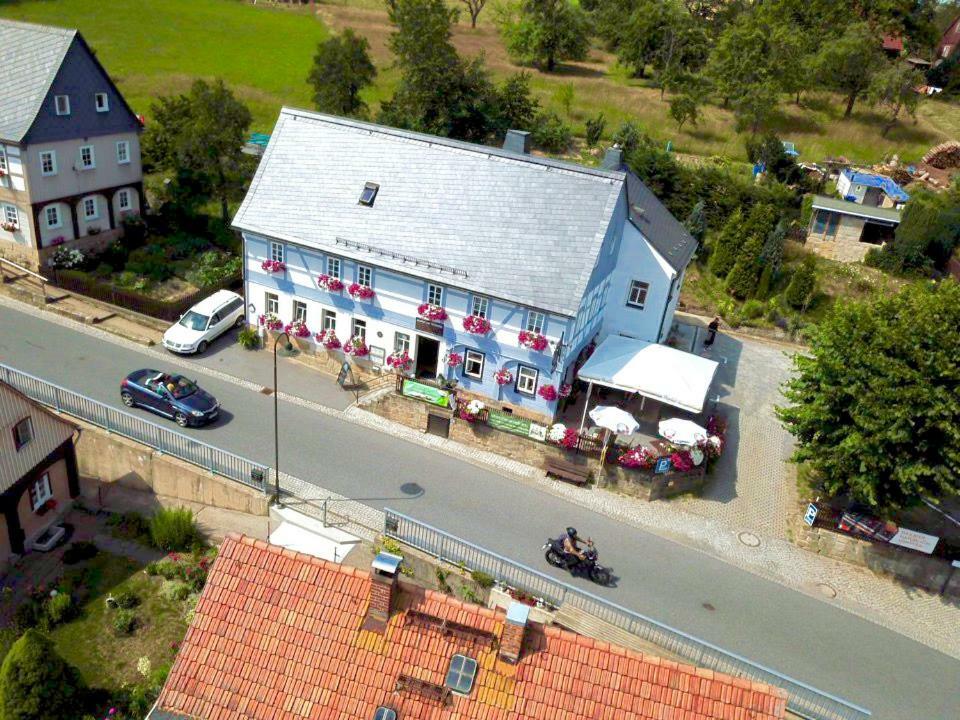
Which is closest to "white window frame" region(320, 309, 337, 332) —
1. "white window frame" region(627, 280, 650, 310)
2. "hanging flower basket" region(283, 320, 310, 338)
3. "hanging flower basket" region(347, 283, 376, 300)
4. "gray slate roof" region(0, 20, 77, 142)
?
"hanging flower basket" region(283, 320, 310, 338)

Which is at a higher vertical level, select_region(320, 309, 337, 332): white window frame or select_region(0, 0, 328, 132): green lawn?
select_region(0, 0, 328, 132): green lawn

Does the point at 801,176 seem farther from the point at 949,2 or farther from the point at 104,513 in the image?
the point at 949,2

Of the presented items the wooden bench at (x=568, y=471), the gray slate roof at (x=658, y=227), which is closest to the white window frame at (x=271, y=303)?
the wooden bench at (x=568, y=471)

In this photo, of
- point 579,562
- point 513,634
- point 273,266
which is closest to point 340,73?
point 273,266

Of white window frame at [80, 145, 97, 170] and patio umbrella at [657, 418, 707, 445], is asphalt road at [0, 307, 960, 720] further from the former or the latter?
white window frame at [80, 145, 97, 170]

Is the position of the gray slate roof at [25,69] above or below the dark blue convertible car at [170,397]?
above

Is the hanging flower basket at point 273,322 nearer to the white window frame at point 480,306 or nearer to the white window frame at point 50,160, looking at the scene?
the white window frame at point 480,306

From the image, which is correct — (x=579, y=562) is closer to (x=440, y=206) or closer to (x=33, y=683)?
(x=33, y=683)

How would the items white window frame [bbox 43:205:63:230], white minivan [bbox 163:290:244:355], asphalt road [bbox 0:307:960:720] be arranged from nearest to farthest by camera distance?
1. asphalt road [bbox 0:307:960:720]
2. white minivan [bbox 163:290:244:355]
3. white window frame [bbox 43:205:63:230]
